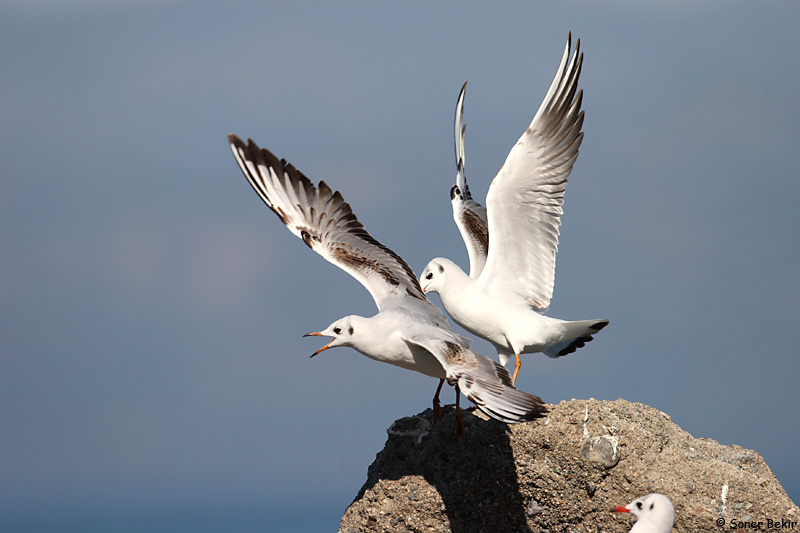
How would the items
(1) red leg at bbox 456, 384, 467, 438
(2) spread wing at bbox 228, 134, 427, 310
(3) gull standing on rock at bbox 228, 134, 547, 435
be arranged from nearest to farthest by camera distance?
(3) gull standing on rock at bbox 228, 134, 547, 435
(1) red leg at bbox 456, 384, 467, 438
(2) spread wing at bbox 228, 134, 427, 310

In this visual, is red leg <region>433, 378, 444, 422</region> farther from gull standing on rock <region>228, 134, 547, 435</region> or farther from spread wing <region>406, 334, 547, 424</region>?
spread wing <region>406, 334, 547, 424</region>

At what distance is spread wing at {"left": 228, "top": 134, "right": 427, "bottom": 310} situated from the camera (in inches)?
398

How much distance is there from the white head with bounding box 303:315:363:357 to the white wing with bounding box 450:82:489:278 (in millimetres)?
2561

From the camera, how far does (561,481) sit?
8.77 metres

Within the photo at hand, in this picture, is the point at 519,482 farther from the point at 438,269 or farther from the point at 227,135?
the point at 227,135

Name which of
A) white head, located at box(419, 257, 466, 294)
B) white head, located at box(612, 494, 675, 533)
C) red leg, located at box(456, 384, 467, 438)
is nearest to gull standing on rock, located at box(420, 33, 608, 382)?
white head, located at box(419, 257, 466, 294)

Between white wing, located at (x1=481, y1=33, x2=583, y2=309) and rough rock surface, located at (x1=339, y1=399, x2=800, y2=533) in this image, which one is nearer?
rough rock surface, located at (x1=339, y1=399, x2=800, y2=533)

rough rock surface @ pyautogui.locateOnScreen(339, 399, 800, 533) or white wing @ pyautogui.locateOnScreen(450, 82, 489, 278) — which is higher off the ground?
white wing @ pyautogui.locateOnScreen(450, 82, 489, 278)

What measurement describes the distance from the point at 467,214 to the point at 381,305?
2.63m

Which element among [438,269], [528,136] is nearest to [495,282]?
[438,269]

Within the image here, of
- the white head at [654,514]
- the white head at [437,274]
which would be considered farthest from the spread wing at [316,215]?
the white head at [654,514]

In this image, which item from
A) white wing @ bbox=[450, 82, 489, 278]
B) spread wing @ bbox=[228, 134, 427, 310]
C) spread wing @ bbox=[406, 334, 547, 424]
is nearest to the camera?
spread wing @ bbox=[406, 334, 547, 424]

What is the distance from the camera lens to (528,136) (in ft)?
32.9

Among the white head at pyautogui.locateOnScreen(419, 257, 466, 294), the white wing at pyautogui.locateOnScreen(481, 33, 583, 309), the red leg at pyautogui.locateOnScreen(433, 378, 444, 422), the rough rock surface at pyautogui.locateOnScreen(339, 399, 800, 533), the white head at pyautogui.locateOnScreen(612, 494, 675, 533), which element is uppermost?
the white wing at pyautogui.locateOnScreen(481, 33, 583, 309)
